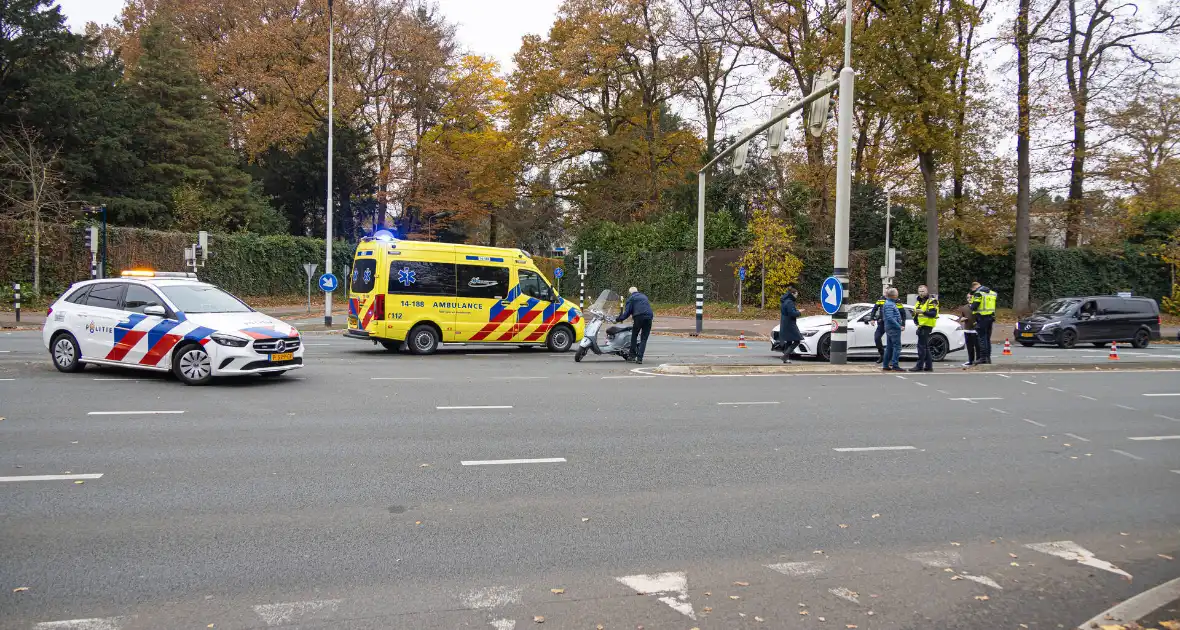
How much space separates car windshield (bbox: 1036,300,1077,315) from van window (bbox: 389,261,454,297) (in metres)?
20.3

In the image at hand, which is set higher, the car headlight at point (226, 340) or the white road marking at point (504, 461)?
the car headlight at point (226, 340)

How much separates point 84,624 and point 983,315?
16622mm

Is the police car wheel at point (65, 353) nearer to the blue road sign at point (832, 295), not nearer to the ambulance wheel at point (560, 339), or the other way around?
the ambulance wheel at point (560, 339)

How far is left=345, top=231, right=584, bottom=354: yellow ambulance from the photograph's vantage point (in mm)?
17172

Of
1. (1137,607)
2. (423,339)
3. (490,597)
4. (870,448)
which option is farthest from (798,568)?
(423,339)

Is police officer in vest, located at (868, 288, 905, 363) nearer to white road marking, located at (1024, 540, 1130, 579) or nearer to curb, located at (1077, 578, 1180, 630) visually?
white road marking, located at (1024, 540, 1130, 579)

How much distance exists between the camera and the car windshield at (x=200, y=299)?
1192 centimetres

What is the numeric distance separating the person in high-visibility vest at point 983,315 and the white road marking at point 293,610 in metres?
15.6

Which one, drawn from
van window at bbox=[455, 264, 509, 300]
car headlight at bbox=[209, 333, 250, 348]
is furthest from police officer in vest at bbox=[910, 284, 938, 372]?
car headlight at bbox=[209, 333, 250, 348]

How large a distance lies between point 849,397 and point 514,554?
8324 mm

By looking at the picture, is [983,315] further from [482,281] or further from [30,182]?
[30,182]

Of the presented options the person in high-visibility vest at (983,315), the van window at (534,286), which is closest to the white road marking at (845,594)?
the person in high-visibility vest at (983,315)

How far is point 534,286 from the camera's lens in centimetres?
1873

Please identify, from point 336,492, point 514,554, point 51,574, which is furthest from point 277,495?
point 514,554
